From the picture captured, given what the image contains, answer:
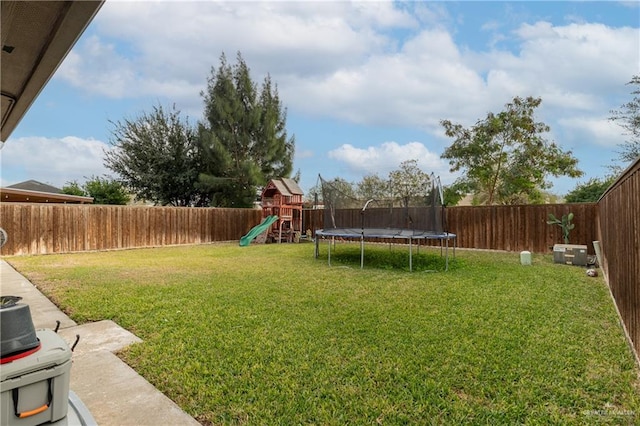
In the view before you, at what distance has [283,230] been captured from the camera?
45.1 feet

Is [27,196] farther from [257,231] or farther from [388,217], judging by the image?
[388,217]

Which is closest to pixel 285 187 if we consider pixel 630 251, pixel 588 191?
pixel 630 251

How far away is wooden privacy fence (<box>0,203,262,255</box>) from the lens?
29.4 feet

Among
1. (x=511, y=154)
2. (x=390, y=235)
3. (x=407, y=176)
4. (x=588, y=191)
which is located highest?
(x=511, y=154)

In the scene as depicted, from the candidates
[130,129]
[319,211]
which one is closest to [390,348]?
[319,211]

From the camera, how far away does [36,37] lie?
176 centimetres

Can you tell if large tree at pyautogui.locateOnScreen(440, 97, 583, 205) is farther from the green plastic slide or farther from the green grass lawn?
the green grass lawn

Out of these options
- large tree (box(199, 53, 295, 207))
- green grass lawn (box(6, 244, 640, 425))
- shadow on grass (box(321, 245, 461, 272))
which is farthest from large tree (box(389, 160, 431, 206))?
green grass lawn (box(6, 244, 640, 425))

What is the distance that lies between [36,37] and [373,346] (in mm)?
2916

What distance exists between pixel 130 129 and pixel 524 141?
58.5 ft

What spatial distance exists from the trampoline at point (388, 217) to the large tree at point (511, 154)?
5992 millimetres

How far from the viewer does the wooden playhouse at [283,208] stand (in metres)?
13.5

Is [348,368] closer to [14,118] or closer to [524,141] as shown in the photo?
[14,118]

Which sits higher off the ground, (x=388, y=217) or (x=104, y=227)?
(x=388, y=217)
